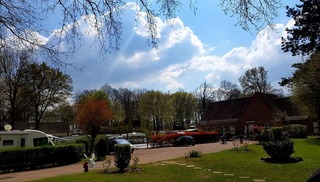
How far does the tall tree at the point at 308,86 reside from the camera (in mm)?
38781

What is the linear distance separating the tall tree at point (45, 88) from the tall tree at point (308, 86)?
107ft

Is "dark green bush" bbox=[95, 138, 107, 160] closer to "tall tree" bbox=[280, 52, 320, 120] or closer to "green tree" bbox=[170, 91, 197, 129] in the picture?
"tall tree" bbox=[280, 52, 320, 120]

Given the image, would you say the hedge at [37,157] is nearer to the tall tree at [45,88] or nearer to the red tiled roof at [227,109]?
the tall tree at [45,88]

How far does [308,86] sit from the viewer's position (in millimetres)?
40906

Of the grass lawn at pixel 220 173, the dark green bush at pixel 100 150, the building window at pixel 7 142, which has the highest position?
the building window at pixel 7 142

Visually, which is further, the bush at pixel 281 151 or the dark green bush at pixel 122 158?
the bush at pixel 281 151

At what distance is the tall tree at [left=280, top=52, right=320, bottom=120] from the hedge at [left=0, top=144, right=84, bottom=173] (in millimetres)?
25524

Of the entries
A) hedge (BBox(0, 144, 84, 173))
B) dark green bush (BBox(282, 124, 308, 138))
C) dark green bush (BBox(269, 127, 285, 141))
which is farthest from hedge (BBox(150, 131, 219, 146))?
dark green bush (BBox(269, 127, 285, 141))

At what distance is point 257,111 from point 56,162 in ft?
154

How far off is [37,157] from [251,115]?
49.1 metres

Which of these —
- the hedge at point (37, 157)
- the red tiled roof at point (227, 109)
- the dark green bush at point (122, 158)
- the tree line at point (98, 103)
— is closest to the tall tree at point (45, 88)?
the tree line at point (98, 103)

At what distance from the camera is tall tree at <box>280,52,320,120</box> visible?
38781 millimetres

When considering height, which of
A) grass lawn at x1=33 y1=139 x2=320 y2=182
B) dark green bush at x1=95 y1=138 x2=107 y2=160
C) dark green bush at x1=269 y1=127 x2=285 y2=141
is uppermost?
dark green bush at x1=269 y1=127 x2=285 y2=141

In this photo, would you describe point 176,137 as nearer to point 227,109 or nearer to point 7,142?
point 7,142
